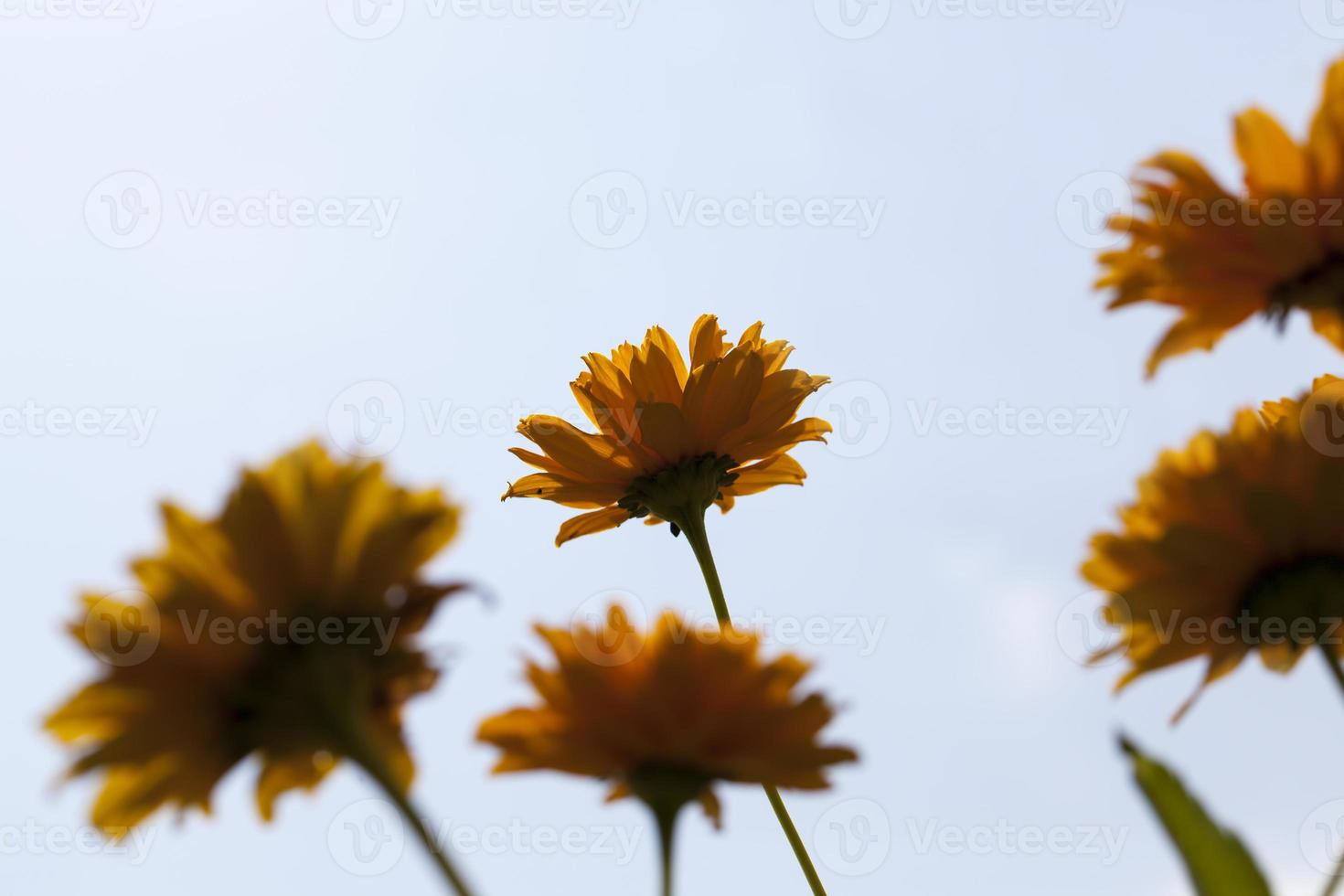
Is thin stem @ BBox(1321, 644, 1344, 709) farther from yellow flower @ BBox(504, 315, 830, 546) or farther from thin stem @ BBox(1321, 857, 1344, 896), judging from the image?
yellow flower @ BBox(504, 315, 830, 546)

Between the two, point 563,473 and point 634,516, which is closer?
point 563,473

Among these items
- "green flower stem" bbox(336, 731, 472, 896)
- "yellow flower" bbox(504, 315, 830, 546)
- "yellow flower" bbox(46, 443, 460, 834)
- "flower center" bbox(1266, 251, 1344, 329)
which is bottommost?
"green flower stem" bbox(336, 731, 472, 896)

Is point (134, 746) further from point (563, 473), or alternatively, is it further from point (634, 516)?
point (634, 516)

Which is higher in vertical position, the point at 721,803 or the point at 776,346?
the point at 776,346

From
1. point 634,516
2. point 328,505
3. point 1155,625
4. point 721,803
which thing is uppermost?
point 634,516

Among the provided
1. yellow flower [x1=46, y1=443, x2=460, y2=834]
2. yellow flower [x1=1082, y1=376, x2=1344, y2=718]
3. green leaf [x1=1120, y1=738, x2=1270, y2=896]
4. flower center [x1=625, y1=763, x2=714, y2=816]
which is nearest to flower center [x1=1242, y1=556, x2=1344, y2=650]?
yellow flower [x1=1082, y1=376, x2=1344, y2=718]

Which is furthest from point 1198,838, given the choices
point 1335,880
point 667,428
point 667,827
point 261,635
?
point 667,428

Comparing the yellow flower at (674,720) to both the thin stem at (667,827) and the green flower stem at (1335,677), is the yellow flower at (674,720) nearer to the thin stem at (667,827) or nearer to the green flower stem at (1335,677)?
the thin stem at (667,827)

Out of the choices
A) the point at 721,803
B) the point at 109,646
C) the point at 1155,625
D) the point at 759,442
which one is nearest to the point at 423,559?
the point at 109,646
